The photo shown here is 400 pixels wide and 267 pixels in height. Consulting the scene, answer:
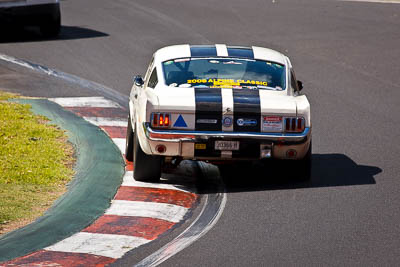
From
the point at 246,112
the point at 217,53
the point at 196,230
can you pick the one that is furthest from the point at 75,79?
the point at 196,230

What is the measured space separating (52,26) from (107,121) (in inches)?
345

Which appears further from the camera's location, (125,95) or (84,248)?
(125,95)

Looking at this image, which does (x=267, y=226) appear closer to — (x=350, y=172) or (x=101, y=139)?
(x=350, y=172)

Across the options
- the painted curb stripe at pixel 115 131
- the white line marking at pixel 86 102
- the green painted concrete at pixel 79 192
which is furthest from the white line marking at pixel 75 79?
the painted curb stripe at pixel 115 131

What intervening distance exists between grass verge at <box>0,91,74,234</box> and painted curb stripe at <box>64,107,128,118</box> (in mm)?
774

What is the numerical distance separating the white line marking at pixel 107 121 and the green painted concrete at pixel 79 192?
144 mm

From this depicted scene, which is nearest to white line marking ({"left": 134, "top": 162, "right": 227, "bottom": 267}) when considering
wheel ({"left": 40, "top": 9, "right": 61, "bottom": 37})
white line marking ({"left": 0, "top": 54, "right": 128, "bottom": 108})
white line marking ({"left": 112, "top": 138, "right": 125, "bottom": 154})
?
white line marking ({"left": 112, "top": 138, "right": 125, "bottom": 154})

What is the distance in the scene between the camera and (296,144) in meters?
10.4

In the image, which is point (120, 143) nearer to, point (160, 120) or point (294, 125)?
point (160, 120)

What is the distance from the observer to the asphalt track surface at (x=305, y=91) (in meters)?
8.43

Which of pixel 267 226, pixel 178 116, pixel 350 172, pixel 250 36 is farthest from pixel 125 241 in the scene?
pixel 250 36

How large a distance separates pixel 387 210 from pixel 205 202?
5.94 feet

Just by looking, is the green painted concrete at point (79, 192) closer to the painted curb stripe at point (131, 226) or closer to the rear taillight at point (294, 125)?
the painted curb stripe at point (131, 226)

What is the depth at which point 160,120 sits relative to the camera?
1035cm
